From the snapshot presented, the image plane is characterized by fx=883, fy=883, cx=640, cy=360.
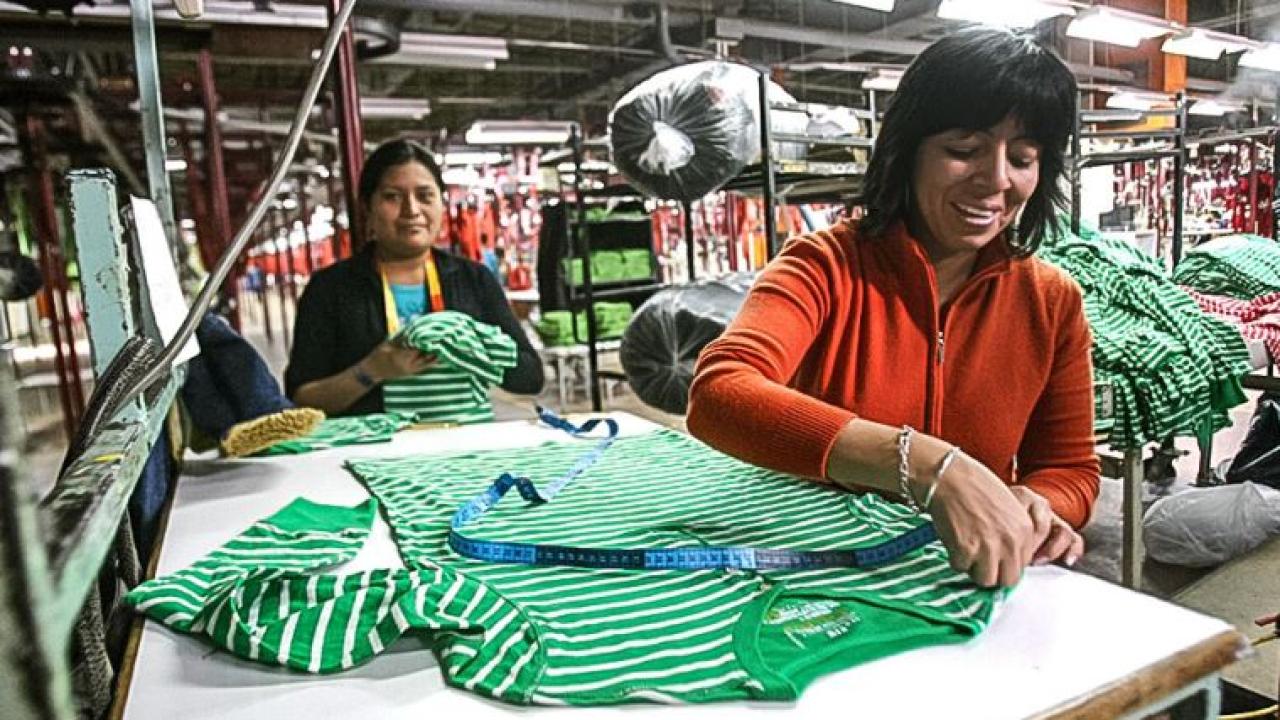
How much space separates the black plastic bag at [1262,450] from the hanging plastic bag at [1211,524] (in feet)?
0.45

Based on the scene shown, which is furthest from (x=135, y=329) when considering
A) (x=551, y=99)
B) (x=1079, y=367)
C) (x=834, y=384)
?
(x=551, y=99)

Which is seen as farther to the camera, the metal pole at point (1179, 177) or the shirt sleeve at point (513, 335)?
the metal pole at point (1179, 177)

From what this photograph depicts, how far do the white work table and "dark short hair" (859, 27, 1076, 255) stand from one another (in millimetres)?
580

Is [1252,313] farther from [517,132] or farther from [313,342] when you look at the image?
[517,132]

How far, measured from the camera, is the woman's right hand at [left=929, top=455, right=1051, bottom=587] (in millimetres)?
783

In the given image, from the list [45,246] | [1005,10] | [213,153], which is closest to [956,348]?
[1005,10]

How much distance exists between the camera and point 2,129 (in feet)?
15.9

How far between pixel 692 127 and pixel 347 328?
144 centimetres

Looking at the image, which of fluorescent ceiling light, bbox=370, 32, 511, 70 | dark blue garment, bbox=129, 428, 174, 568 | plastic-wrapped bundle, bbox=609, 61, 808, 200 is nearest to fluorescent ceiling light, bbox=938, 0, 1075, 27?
plastic-wrapped bundle, bbox=609, 61, 808, 200

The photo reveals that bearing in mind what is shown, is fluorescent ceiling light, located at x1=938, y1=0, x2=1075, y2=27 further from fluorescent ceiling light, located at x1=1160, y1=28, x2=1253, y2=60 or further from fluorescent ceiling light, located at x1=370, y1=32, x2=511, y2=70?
fluorescent ceiling light, located at x1=370, y1=32, x2=511, y2=70

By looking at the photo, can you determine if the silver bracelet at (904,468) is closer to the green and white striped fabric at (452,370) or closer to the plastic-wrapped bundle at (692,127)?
the green and white striped fabric at (452,370)

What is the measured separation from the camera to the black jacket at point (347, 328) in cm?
194

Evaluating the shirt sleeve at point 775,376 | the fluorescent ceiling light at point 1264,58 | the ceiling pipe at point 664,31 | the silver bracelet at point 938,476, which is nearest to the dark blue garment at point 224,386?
the shirt sleeve at point 775,376

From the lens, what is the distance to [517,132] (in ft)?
25.3
